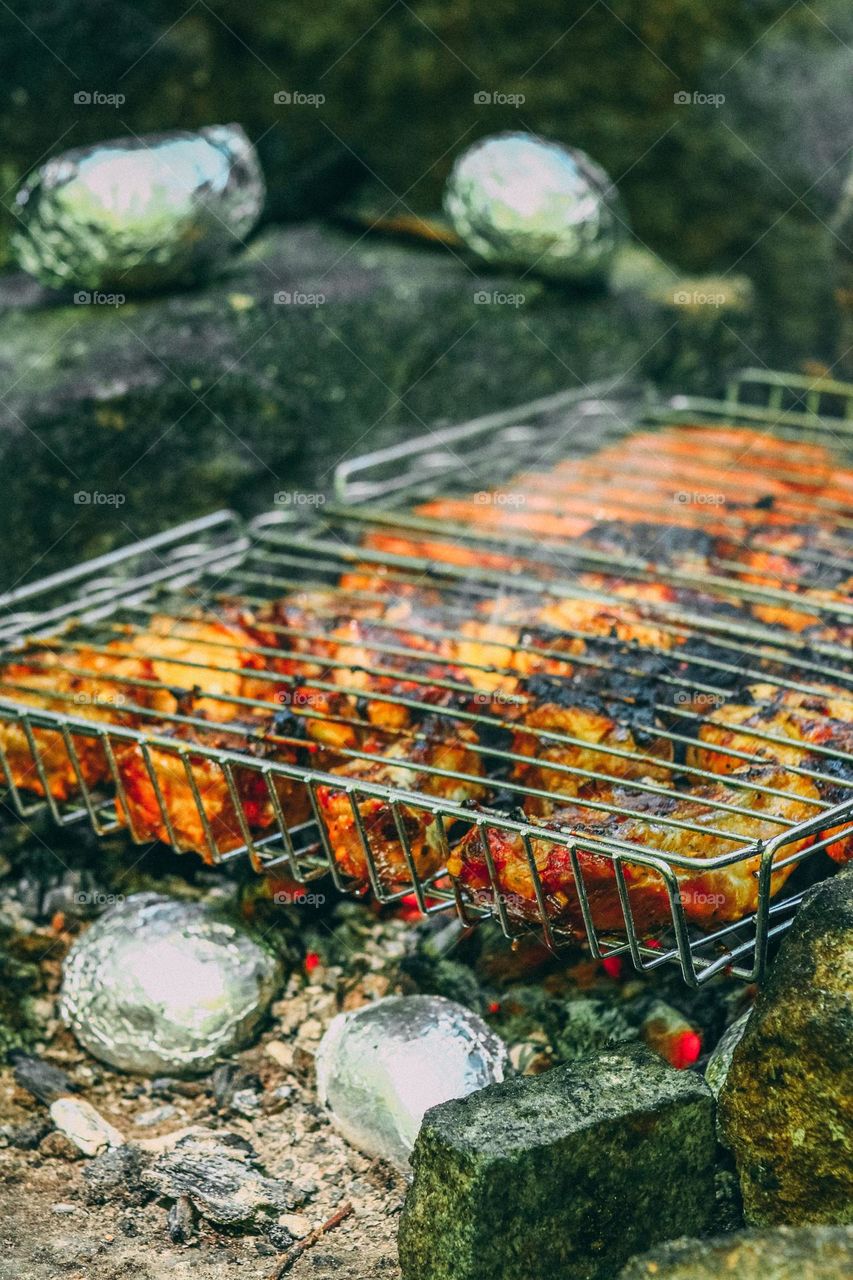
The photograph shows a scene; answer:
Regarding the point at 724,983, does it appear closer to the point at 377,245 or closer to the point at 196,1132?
the point at 196,1132

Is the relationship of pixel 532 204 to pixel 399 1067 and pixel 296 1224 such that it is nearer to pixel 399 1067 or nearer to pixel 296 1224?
pixel 399 1067

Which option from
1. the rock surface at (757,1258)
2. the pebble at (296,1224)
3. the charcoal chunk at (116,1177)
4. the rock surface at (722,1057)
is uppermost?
the rock surface at (757,1258)

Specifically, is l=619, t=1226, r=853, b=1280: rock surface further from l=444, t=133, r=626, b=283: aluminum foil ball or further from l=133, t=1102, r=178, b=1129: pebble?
l=444, t=133, r=626, b=283: aluminum foil ball

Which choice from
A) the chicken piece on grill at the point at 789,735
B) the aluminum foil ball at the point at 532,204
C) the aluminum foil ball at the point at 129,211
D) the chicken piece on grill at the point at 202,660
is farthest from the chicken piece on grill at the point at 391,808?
the aluminum foil ball at the point at 532,204

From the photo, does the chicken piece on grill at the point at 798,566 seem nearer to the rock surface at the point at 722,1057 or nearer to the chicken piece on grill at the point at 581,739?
the chicken piece on grill at the point at 581,739

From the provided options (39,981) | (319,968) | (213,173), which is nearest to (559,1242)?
(319,968)

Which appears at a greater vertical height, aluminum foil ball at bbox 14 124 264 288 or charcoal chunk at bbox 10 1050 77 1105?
aluminum foil ball at bbox 14 124 264 288

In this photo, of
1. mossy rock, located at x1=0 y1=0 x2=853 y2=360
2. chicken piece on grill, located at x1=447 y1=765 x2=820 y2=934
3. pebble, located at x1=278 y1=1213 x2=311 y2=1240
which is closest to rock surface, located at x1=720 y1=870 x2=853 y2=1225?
chicken piece on grill, located at x1=447 y1=765 x2=820 y2=934
